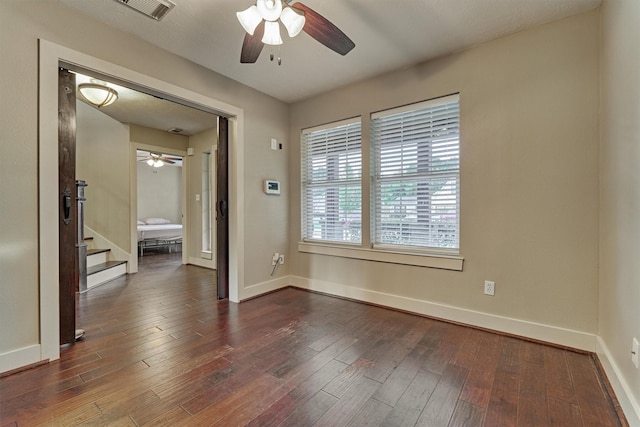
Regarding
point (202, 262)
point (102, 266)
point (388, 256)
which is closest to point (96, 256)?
point (102, 266)

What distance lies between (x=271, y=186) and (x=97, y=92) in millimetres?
2182

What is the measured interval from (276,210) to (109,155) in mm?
3316

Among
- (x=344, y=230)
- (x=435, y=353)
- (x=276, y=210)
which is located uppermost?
(x=276, y=210)

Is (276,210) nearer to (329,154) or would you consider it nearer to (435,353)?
(329,154)

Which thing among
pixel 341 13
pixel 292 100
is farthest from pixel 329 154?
pixel 341 13

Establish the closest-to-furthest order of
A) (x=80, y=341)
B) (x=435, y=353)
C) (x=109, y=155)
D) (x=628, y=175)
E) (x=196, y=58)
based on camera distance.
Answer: (x=628, y=175) < (x=435, y=353) < (x=80, y=341) < (x=196, y=58) < (x=109, y=155)

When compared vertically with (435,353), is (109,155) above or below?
above

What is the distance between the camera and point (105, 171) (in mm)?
4828

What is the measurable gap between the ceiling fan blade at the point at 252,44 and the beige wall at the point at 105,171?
3710 millimetres

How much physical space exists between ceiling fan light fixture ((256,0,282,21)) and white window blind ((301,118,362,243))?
179 cm

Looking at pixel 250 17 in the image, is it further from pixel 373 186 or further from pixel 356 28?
pixel 373 186

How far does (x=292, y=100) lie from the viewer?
148 inches

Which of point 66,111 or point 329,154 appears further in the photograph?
point 329,154

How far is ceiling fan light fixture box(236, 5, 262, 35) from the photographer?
164 centimetres
